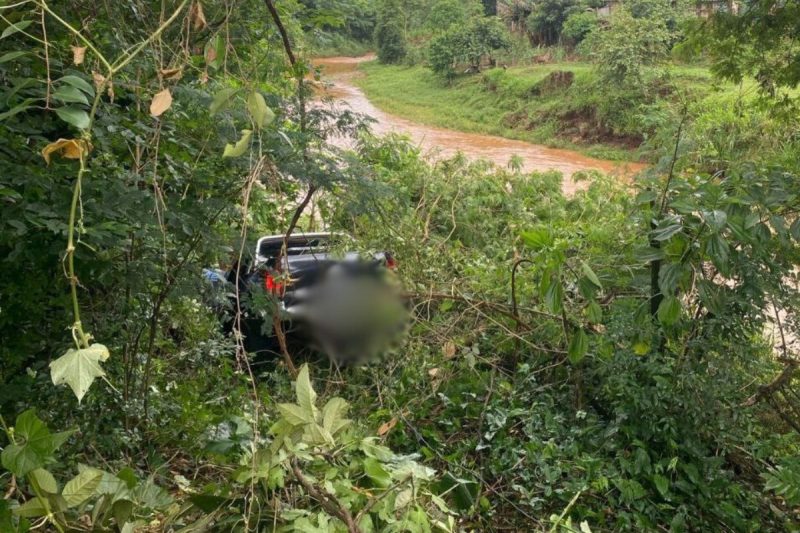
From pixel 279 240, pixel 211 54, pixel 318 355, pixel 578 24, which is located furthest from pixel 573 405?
pixel 578 24

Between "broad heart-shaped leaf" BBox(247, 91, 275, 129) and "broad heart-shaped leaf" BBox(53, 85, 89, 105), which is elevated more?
"broad heart-shaped leaf" BBox(53, 85, 89, 105)

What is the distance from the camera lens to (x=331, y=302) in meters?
2.39

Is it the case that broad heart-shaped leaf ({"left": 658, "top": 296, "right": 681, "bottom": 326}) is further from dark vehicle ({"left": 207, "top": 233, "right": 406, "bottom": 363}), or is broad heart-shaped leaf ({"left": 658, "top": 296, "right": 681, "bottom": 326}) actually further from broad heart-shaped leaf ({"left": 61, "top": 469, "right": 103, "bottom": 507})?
broad heart-shaped leaf ({"left": 61, "top": 469, "right": 103, "bottom": 507})

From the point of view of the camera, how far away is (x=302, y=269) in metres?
2.86

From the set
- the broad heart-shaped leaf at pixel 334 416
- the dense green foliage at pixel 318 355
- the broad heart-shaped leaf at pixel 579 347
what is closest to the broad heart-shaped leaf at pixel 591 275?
the dense green foliage at pixel 318 355

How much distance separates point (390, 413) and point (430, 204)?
2.98m

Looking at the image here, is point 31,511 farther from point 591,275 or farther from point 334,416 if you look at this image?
point 591,275

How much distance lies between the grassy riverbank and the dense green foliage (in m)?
7.45

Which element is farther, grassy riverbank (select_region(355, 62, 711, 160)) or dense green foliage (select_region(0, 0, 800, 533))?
grassy riverbank (select_region(355, 62, 711, 160))

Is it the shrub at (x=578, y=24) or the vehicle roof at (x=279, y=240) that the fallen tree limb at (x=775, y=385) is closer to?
the vehicle roof at (x=279, y=240)

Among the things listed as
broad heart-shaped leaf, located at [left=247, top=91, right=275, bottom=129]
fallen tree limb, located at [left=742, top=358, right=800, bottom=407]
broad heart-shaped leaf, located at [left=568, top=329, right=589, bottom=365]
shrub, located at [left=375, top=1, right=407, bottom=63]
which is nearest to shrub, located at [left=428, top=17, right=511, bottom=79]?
shrub, located at [left=375, top=1, right=407, bottom=63]

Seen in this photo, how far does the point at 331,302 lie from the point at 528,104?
1767cm

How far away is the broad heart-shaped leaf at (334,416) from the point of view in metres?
1.36

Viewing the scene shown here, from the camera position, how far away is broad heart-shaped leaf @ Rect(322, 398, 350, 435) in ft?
4.45
